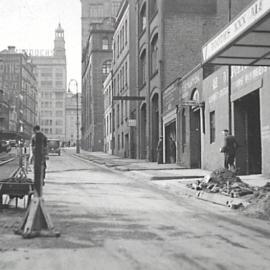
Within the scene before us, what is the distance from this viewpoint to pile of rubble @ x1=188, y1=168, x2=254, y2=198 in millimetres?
13231

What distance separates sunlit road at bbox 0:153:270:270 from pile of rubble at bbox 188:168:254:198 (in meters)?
1.22

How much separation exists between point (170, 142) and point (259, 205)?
2184 centimetres

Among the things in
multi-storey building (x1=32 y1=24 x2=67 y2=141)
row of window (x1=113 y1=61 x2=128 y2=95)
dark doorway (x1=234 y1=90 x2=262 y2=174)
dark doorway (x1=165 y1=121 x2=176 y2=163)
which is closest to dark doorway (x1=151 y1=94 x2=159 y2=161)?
dark doorway (x1=165 y1=121 x2=176 y2=163)

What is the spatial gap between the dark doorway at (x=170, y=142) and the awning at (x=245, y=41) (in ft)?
54.2

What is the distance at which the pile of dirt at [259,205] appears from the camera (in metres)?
10.7

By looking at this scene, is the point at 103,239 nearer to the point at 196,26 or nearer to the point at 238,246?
the point at 238,246

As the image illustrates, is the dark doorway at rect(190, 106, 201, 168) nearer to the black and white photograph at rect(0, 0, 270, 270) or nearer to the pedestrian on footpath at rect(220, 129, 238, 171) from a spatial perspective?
the black and white photograph at rect(0, 0, 270, 270)

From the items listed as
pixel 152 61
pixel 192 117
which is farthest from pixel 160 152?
pixel 152 61

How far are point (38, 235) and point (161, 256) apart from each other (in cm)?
218

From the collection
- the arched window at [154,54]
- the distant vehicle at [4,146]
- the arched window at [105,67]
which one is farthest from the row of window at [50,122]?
the arched window at [154,54]

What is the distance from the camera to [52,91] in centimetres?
15588

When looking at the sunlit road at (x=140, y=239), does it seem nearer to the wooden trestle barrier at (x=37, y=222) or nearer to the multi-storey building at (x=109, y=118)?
the wooden trestle barrier at (x=37, y=222)

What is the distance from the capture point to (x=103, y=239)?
25.0 ft

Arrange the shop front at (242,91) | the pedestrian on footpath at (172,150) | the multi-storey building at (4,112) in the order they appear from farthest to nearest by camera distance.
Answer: the multi-storey building at (4,112) < the pedestrian on footpath at (172,150) < the shop front at (242,91)
